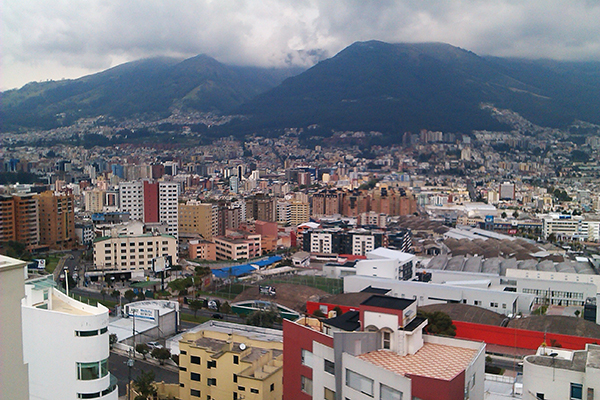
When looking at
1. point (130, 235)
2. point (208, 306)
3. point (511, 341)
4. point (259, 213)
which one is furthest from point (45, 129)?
point (511, 341)

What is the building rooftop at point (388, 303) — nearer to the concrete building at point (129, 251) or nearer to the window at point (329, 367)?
the window at point (329, 367)

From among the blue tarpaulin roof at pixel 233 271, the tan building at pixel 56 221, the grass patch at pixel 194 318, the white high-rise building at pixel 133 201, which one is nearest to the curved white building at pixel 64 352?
the grass patch at pixel 194 318

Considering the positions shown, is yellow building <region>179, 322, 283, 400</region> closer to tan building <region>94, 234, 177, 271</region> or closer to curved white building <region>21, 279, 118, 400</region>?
curved white building <region>21, 279, 118, 400</region>

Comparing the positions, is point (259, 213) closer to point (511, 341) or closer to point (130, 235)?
point (130, 235)

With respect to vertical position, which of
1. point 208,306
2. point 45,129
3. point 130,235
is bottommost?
point 208,306

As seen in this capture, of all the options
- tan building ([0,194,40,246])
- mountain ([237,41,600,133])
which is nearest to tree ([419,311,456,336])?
tan building ([0,194,40,246])

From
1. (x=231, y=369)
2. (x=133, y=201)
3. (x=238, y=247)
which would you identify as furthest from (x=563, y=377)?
(x=133, y=201)

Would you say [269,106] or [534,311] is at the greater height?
[269,106]
